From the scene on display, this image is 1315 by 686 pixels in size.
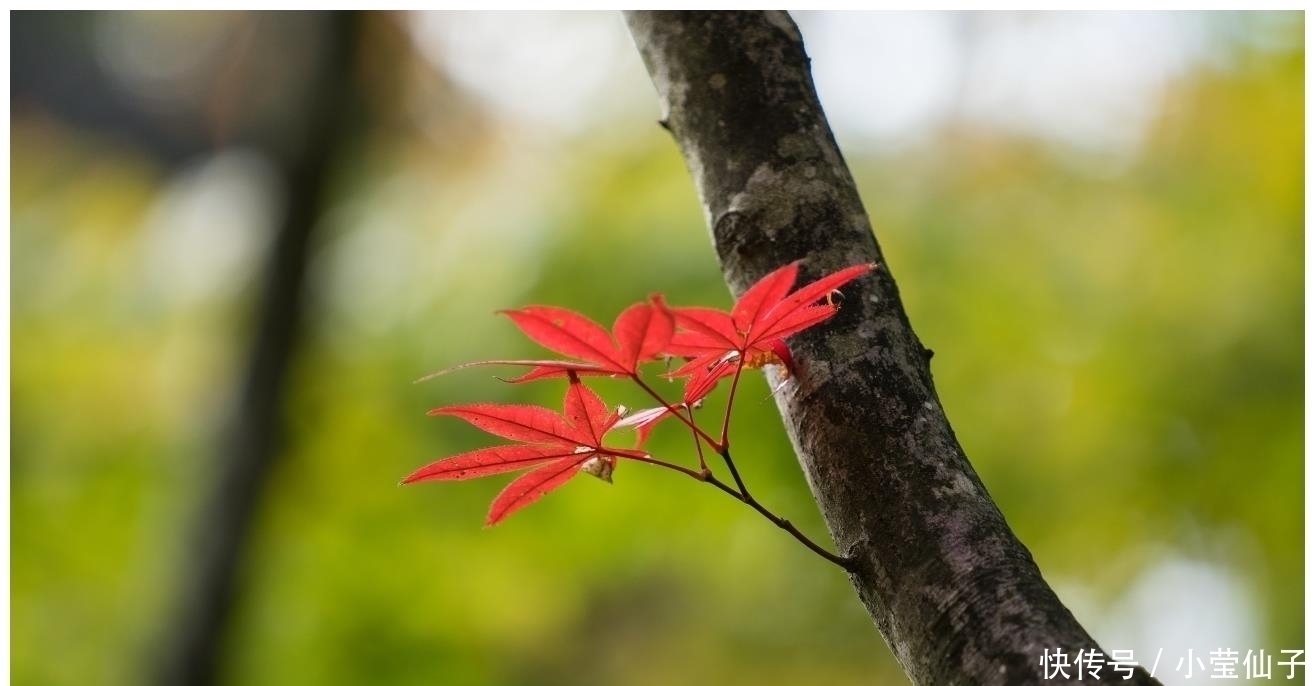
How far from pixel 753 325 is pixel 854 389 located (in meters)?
0.07

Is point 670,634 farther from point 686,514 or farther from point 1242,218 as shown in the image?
point 1242,218

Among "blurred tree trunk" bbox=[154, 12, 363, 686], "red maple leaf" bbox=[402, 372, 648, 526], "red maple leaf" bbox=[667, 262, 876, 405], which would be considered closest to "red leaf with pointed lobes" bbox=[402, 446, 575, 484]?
"red maple leaf" bbox=[402, 372, 648, 526]

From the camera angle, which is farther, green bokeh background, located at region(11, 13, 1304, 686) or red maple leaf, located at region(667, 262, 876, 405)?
green bokeh background, located at region(11, 13, 1304, 686)

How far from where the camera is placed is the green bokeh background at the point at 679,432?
270cm

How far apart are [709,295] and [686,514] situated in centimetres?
64

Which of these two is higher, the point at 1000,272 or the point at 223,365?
the point at 1000,272

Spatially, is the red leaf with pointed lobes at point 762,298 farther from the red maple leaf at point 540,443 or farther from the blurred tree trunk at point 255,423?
the blurred tree trunk at point 255,423

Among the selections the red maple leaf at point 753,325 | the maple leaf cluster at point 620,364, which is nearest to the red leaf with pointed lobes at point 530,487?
the maple leaf cluster at point 620,364

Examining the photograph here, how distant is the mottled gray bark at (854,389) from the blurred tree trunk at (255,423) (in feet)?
5.57

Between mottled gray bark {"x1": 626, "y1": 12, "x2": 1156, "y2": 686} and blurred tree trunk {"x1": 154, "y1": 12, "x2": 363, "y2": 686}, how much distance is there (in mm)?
1699

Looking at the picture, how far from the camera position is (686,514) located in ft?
9.45

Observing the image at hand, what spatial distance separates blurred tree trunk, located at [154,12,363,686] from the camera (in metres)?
2.24

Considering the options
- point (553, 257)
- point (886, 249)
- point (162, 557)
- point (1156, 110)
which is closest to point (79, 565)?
point (162, 557)

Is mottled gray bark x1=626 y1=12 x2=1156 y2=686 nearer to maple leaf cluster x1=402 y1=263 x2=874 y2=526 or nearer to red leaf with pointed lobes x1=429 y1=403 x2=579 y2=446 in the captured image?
maple leaf cluster x1=402 y1=263 x2=874 y2=526
